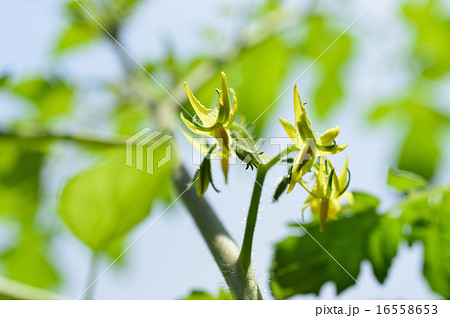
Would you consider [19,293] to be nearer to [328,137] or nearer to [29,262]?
[328,137]

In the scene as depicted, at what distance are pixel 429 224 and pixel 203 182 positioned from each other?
0.44m

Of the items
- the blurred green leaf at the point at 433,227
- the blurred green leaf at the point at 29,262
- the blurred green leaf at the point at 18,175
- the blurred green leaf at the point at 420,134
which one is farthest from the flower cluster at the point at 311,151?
the blurred green leaf at the point at 29,262

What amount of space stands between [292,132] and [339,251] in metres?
0.36

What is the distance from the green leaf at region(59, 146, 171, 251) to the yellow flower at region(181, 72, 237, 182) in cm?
15

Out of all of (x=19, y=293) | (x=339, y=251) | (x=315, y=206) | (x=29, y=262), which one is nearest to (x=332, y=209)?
(x=315, y=206)

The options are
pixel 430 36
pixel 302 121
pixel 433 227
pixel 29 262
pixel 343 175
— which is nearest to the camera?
pixel 302 121

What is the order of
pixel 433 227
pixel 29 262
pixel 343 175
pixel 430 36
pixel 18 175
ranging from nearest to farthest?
pixel 343 175, pixel 433 227, pixel 18 175, pixel 29 262, pixel 430 36

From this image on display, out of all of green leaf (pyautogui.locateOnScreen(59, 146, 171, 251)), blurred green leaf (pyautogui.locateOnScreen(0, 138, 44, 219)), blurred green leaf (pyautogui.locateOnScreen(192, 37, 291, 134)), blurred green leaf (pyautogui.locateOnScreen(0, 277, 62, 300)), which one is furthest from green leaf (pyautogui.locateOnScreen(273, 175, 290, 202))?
blurred green leaf (pyautogui.locateOnScreen(192, 37, 291, 134))

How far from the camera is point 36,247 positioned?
1.32 metres

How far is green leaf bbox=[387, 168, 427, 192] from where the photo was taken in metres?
0.78

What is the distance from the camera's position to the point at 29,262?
1302mm

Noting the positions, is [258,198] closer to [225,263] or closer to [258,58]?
[225,263]

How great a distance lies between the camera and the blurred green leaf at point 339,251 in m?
0.76

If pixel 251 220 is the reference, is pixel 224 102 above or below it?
above
